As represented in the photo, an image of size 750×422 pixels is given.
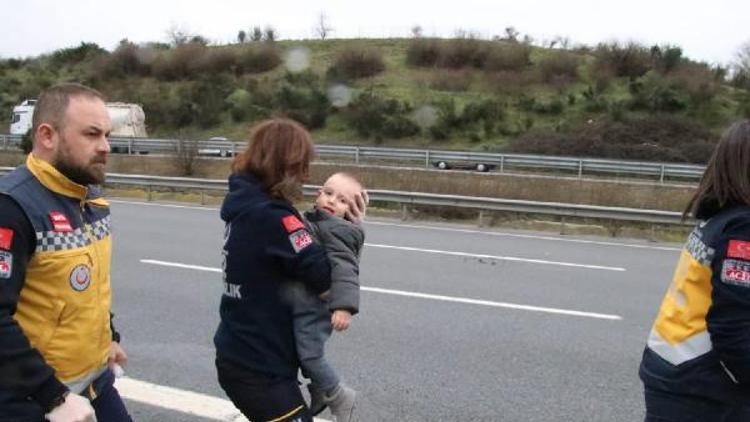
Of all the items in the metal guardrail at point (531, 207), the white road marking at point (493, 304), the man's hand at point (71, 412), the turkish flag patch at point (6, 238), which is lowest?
the metal guardrail at point (531, 207)

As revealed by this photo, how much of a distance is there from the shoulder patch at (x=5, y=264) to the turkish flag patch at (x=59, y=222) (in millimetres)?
206

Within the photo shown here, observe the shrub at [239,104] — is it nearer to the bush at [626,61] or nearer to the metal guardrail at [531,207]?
the bush at [626,61]

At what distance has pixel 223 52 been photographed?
5112 centimetres

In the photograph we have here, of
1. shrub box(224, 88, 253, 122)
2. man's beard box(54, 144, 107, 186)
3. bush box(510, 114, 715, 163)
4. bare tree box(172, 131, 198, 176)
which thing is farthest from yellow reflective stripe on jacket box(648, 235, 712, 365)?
shrub box(224, 88, 253, 122)

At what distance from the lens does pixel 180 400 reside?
4.47 meters

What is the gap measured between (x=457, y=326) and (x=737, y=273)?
4334mm

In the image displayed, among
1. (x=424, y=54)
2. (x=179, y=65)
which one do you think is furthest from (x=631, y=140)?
(x=179, y=65)

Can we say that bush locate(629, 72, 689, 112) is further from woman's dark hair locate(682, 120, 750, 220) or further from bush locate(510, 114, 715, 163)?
woman's dark hair locate(682, 120, 750, 220)

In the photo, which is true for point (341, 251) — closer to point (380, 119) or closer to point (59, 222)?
point (59, 222)

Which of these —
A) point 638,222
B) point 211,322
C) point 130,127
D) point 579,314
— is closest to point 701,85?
point 638,222

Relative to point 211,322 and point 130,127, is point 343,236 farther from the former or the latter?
point 130,127

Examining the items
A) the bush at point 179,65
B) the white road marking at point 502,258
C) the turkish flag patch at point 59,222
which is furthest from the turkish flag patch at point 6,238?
the bush at point 179,65

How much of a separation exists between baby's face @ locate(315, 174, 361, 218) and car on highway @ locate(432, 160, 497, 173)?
23705 mm

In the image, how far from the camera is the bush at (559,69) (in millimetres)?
41094
